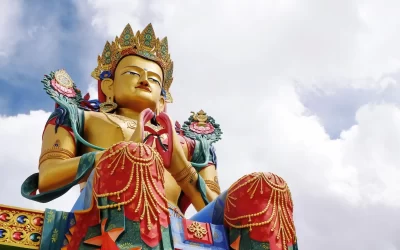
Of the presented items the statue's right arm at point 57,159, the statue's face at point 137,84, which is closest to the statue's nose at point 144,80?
the statue's face at point 137,84

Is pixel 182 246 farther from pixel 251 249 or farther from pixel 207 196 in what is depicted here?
pixel 207 196

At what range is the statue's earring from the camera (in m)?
5.91

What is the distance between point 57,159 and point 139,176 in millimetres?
1720

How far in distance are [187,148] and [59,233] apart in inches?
88.8

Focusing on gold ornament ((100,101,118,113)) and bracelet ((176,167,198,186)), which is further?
gold ornament ((100,101,118,113))

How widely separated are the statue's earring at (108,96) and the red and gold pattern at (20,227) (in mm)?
2188

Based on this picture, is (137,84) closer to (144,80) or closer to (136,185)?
(144,80)

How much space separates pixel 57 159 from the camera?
506cm

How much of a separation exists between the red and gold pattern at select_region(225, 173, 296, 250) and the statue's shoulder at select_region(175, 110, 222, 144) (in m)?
2.13

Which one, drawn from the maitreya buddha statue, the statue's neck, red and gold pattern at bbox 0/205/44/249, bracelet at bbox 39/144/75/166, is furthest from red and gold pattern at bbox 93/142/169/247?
the statue's neck

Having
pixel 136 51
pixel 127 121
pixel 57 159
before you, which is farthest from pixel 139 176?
pixel 136 51

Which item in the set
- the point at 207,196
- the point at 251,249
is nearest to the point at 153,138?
the point at 207,196

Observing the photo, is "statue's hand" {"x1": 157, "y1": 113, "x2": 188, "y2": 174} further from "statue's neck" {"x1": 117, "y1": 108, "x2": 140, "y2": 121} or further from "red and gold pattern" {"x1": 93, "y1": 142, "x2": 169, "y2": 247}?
"statue's neck" {"x1": 117, "y1": 108, "x2": 140, "y2": 121}

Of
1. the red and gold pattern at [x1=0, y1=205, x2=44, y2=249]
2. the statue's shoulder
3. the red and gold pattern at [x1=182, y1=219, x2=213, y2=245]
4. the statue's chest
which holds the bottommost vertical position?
the red and gold pattern at [x1=182, y1=219, x2=213, y2=245]
